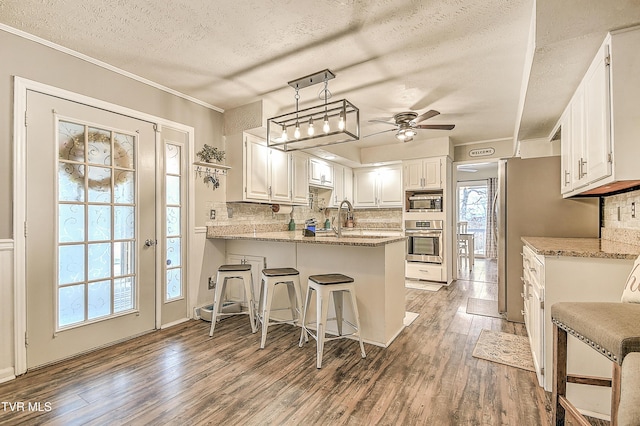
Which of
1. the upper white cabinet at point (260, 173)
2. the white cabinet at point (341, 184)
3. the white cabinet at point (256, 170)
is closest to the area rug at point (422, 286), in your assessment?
the white cabinet at point (341, 184)

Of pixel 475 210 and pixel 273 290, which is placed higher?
pixel 475 210

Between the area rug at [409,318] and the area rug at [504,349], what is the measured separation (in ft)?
2.21

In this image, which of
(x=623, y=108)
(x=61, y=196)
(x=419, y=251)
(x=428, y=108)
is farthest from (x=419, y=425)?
(x=419, y=251)

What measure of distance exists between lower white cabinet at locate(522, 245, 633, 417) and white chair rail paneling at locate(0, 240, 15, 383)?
366 centimetres

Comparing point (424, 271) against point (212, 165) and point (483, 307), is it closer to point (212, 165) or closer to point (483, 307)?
point (483, 307)

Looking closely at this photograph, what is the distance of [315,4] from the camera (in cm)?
197

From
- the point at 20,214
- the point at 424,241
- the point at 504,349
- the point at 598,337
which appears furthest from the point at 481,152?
the point at 20,214

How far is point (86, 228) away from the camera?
262 cm

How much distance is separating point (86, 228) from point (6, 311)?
755mm

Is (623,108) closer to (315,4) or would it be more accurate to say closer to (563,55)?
(563,55)

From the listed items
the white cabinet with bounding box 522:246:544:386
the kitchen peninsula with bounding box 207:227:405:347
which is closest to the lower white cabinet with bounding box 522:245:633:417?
the white cabinet with bounding box 522:246:544:386

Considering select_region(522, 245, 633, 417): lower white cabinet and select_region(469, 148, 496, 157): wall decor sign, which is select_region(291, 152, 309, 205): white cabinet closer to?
select_region(469, 148, 496, 157): wall decor sign

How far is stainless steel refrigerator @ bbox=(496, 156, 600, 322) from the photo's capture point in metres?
3.00

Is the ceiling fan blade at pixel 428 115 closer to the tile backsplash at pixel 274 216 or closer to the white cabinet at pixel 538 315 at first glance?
the white cabinet at pixel 538 315
